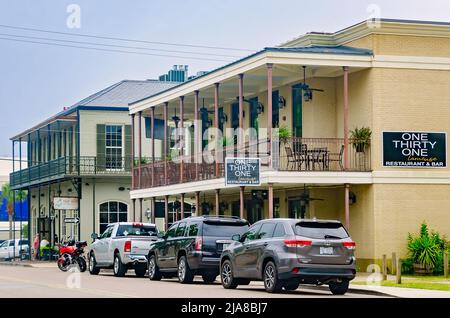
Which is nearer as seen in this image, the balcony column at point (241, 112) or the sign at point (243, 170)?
the sign at point (243, 170)

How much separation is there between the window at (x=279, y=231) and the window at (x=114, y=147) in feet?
112

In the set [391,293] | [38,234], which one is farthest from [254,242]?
[38,234]

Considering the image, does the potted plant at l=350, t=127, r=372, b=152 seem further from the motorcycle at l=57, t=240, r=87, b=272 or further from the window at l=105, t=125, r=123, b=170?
the window at l=105, t=125, r=123, b=170

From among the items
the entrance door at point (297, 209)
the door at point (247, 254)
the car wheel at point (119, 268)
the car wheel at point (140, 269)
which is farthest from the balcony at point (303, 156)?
the door at point (247, 254)

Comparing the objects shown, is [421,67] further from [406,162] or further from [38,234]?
[38,234]

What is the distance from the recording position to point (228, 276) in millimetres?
26984

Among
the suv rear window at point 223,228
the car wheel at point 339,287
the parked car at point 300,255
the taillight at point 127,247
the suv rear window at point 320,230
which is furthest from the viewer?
the taillight at point 127,247

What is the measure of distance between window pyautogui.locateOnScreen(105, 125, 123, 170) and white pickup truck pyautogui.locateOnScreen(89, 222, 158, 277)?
66.9 feet

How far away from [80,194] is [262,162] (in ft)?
76.2

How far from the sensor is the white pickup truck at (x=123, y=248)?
35.6 m

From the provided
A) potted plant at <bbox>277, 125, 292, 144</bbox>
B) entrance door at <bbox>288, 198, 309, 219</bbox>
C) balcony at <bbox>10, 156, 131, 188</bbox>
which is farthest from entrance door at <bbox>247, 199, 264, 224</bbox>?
balcony at <bbox>10, 156, 131, 188</bbox>

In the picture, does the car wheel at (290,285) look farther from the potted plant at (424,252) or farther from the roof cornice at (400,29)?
the roof cornice at (400,29)

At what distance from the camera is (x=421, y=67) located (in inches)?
1391

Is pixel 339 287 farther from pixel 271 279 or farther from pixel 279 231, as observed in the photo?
pixel 279 231
